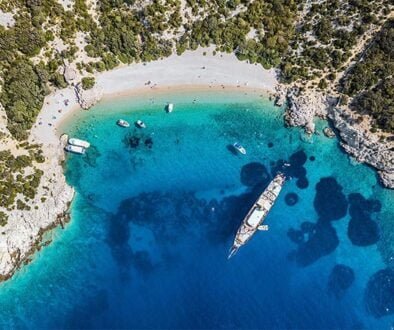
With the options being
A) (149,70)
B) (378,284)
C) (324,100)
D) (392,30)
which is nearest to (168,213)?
(149,70)

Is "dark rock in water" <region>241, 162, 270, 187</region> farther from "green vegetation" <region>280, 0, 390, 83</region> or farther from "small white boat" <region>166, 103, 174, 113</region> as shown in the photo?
"small white boat" <region>166, 103, 174, 113</region>

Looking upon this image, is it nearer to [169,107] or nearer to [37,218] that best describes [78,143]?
[37,218]

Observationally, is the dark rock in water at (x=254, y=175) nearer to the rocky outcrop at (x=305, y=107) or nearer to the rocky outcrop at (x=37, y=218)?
the rocky outcrop at (x=305, y=107)

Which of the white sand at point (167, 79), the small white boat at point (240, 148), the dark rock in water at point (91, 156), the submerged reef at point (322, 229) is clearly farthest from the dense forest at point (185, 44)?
the small white boat at point (240, 148)

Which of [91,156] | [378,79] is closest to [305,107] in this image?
[378,79]

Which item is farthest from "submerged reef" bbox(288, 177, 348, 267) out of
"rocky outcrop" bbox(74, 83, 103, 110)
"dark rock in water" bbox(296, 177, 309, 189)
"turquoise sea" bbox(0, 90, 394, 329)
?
"rocky outcrop" bbox(74, 83, 103, 110)

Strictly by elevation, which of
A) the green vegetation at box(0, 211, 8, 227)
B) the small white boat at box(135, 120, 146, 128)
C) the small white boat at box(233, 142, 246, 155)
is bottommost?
the green vegetation at box(0, 211, 8, 227)
